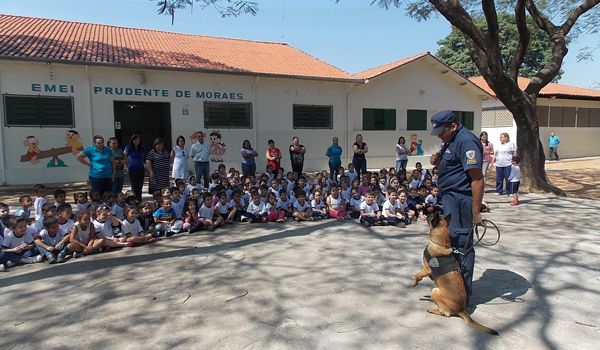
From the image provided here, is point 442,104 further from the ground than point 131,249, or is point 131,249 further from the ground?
point 442,104

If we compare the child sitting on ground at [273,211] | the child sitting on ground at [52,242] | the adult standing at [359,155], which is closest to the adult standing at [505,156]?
the adult standing at [359,155]

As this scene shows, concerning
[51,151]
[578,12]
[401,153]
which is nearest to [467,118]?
[578,12]

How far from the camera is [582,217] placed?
24.8ft

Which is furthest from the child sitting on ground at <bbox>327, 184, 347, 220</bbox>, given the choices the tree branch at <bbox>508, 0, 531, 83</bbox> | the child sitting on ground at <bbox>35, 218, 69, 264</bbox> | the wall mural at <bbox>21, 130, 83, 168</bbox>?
the wall mural at <bbox>21, 130, 83, 168</bbox>

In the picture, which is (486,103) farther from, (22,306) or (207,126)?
(22,306)

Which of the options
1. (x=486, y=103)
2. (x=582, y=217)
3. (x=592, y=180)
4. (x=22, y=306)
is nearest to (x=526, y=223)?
(x=582, y=217)

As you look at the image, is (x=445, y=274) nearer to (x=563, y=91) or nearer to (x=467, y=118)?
(x=467, y=118)

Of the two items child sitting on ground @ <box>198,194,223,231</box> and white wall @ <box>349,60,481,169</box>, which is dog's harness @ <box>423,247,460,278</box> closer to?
child sitting on ground @ <box>198,194,223,231</box>

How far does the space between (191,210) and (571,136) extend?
23.9 meters

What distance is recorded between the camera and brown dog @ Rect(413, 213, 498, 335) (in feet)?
11.1

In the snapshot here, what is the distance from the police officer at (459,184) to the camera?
3.41 metres

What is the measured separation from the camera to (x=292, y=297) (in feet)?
12.9

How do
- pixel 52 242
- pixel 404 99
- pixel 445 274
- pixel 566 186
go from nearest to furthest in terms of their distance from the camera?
1. pixel 445 274
2. pixel 52 242
3. pixel 566 186
4. pixel 404 99

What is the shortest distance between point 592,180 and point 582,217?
723 cm
